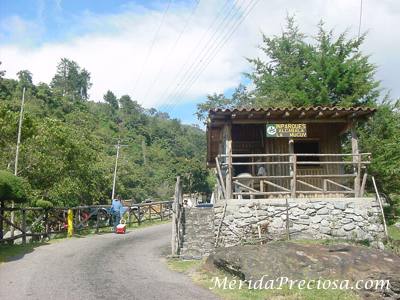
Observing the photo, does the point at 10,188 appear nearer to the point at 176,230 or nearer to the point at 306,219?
the point at 176,230

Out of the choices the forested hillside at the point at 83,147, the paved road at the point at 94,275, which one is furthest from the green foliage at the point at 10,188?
the forested hillside at the point at 83,147

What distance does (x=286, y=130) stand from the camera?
13.5m

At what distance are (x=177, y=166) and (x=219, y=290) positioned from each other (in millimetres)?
44583

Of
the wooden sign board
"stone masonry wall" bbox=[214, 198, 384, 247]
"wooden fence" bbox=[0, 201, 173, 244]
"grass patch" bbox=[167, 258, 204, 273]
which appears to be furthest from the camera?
"wooden fence" bbox=[0, 201, 173, 244]

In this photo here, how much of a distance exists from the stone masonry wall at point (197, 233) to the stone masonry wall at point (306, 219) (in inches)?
23.7

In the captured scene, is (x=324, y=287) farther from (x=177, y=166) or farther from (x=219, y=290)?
(x=177, y=166)

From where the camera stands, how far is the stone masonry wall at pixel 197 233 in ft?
40.3

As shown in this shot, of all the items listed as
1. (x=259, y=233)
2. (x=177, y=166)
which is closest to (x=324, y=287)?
(x=259, y=233)

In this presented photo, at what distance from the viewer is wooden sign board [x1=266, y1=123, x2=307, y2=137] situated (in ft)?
44.1

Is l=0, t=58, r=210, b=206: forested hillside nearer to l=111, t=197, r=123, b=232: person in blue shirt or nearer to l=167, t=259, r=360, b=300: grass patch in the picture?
l=111, t=197, r=123, b=232: person in blue shirt

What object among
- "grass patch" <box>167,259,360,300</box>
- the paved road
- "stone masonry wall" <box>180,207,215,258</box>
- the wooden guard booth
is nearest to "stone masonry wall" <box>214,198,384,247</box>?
the wooden guard booth

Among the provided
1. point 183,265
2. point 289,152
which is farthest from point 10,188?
point 289,152

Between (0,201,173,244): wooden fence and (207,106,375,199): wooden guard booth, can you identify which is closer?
(207,106,375,199): wooden guard booth

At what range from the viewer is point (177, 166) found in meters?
52.6
